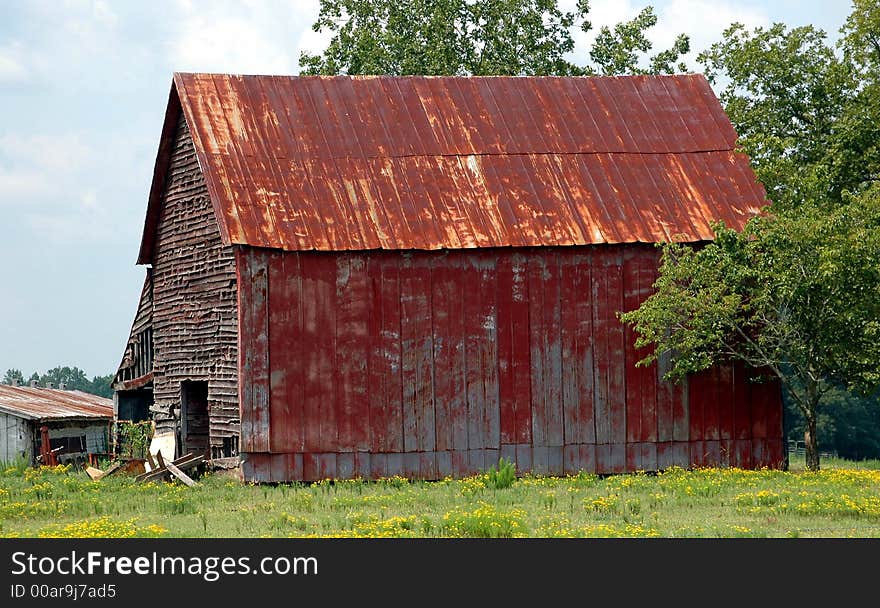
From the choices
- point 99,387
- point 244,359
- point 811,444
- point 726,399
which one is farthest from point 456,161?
point 99,387

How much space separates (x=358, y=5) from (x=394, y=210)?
20676 millimetres

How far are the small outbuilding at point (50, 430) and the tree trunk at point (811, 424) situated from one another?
17.8 meters

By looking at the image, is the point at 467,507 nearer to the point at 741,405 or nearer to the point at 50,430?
A: the point at 741,405

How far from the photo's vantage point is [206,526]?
65.8 ft

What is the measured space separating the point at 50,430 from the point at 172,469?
899cm

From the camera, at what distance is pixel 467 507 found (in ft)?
72.1

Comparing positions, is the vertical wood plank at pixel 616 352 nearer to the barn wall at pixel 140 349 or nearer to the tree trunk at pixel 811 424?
the tree trunk at pixel 811 424

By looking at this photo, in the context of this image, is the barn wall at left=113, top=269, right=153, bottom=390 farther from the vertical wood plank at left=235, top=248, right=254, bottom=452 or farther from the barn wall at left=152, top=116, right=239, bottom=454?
the vertical wood plank at left=235, top=248, right=254, bottom=452

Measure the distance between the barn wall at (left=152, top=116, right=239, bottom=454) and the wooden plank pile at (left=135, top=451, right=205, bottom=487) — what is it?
66cm

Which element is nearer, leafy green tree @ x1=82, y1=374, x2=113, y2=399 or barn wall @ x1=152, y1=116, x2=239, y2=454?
barn wall @ x1=152, y1=116, x2=239, y2=454

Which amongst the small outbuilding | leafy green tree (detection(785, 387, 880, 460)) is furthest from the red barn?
leafy green tree (detection(785, 387, 880, 460))

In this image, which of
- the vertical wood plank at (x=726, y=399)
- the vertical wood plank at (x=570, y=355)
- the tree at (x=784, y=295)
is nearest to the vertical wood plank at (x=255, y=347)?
the vertical wood plank at (x=570, y=355)

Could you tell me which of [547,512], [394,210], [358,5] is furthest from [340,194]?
[358,5]

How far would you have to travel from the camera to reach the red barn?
90.7ft
